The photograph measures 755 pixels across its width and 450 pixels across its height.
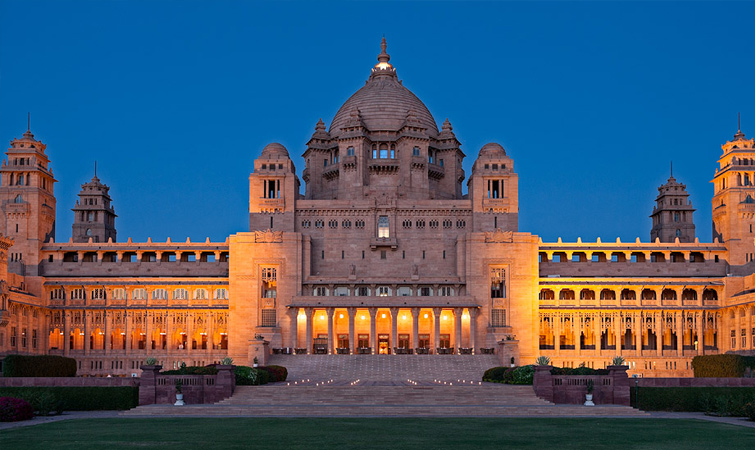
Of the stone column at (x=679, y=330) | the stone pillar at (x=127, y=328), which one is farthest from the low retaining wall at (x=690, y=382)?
the stone pillar at (x=127, y=328)

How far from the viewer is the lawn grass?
3672 cm

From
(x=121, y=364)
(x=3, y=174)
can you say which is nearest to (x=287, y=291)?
(x=121, y=364)

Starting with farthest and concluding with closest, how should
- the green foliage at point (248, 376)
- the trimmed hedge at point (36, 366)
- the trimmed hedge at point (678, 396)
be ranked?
the trimmed hedge at point (36, 366) → the green foliage at point (248, 376) → the trimmed hedge at point (678, 396)

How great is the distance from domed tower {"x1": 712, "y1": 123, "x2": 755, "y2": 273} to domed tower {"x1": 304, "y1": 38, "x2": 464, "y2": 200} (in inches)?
1360

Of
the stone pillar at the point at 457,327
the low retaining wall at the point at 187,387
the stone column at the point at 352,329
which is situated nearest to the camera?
the low retaining wall at the point at 187,387

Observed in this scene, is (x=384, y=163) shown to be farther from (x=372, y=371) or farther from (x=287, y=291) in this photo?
(x=372, y=371)

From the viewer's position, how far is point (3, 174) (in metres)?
117

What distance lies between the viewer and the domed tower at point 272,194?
115438 mm

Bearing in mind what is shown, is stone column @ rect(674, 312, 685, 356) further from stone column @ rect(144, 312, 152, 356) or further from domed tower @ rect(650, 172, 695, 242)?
stone column @ rect(144, 312, 152, 356)

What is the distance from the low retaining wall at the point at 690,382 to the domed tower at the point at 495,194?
2101 inches

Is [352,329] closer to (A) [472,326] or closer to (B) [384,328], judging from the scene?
(B) [384,328]

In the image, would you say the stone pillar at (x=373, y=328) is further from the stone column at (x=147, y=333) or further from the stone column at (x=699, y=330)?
the stone column at (x=699, y=330)

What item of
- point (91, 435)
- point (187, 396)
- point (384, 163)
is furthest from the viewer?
point (384, 163)

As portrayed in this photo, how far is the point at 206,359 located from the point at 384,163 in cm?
3437
